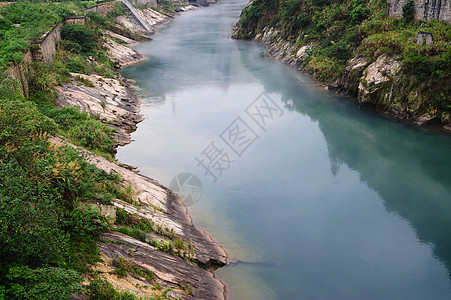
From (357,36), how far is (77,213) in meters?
23.5

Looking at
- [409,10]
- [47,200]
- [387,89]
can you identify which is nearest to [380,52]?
[387,89]

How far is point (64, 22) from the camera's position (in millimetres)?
31641

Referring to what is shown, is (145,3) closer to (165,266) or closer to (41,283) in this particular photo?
(165,266)

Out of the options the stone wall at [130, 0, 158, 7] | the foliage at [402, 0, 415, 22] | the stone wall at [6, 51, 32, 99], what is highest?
the stone wall at [130, 0, 158, 7]

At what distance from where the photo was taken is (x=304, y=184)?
15.8 m

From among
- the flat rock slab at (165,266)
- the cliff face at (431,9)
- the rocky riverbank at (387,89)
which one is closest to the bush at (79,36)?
the rocky riverbank at (387,89)

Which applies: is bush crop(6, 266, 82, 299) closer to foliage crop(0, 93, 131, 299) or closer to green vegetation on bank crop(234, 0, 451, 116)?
foliage crop(0, 93, 131, 299)

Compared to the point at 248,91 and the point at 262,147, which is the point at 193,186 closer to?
the point at 262,147

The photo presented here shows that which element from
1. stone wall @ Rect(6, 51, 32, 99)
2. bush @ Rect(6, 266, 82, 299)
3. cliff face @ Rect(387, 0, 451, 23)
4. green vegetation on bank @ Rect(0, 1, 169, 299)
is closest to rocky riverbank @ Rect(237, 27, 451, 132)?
cliff face @ Rect(387, 0, 451, 23)

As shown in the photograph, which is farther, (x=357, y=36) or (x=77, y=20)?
(x=77, y=20)

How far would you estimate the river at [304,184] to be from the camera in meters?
11.1

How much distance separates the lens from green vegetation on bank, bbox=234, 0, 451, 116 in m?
19.4

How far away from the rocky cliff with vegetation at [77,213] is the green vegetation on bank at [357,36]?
14.4 m

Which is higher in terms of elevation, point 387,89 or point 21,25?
point 21,25
